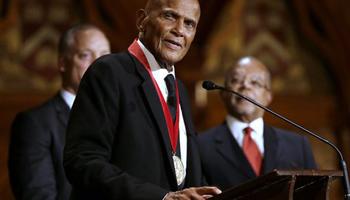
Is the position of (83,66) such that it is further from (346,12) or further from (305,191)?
(346,12)

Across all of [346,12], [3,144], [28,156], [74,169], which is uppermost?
[346,12]

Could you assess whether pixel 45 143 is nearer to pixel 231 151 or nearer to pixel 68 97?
pixel 68 97

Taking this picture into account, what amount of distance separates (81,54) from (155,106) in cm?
143

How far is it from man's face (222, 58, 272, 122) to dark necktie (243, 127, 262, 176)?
0.09 m

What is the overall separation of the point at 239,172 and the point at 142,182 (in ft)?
5.21

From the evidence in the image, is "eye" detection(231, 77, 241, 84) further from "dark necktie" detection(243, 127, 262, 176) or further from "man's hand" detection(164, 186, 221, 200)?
"man's hand" detection(164, 186, 221, 200)

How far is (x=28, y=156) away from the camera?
373 cm

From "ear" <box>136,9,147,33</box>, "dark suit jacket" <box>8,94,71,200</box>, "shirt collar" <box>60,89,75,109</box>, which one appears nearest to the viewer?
"ear" <box>136,9,147,33</box>

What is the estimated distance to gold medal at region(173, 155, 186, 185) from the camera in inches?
110

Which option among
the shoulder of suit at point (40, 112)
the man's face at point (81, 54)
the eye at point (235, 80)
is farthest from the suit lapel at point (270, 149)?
the shoulder of suit at point (40, 112)

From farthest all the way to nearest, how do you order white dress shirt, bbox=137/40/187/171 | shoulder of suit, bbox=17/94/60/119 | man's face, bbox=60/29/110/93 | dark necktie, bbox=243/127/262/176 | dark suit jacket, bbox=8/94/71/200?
dark necktie, bbox=243/127/262/176, man's face, bbox=60/29/110/93, shoulder of suit, bbox=17/94/60/119, dark suit jacket, bbox=8/94/71/200, white dress shirt, bbox=137/40/187/171

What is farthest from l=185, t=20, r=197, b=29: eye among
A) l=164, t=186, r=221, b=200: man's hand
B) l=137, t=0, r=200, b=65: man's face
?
l=164, t=186, r=221, b=200: man's hand

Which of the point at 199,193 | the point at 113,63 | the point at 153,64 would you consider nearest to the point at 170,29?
the point at 153,64

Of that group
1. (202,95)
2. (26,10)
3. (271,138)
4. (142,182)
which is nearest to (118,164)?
(142,182)
